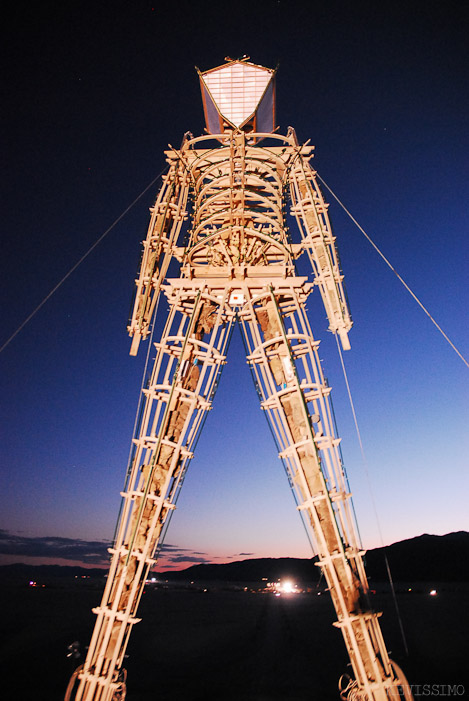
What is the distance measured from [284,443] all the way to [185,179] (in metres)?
8.33

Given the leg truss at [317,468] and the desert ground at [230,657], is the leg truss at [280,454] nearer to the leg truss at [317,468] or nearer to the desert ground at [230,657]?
the leg truss at [317,468]

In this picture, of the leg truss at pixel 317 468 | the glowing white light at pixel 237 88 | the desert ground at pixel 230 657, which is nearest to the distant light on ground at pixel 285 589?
the desert ground at pixel 230 657

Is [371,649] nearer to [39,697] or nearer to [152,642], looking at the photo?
[39,697]

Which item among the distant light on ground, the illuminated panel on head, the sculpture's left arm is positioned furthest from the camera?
the distant light on ground

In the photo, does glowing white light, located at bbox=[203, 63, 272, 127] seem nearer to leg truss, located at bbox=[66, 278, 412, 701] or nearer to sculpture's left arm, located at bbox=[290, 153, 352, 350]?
sculpture's left arm, located at bbox=[290, 153, 352, 350]

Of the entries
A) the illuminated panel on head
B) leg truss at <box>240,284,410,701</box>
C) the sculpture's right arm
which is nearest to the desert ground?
leg truss at <box>240,284,410,701</box>

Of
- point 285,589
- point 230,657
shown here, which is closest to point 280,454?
point 230,657

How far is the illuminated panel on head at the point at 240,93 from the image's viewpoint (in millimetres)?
11086

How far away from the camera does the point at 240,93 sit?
1133 cm

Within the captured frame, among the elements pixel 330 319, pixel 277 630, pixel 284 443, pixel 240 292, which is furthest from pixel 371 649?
pixel 277 630

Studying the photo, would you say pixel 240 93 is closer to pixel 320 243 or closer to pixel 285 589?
pixel 320 243

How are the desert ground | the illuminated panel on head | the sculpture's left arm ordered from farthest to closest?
the desert ground → the illuminated panel on head → the sculpture's left arm

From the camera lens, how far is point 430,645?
21844 mm

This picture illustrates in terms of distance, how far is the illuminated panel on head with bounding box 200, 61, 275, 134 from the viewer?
11.1 m
